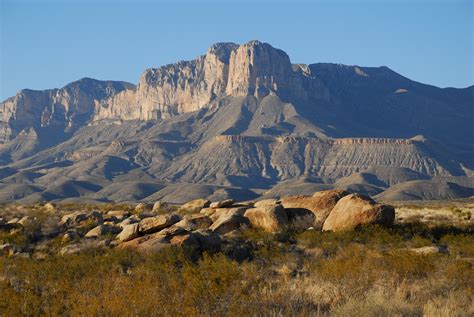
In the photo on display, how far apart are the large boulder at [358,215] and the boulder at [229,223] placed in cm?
372

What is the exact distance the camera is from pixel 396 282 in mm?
18938

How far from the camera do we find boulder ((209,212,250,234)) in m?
30.6

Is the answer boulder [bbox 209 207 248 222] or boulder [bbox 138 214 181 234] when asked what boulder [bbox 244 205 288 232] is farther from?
boulder [bbox 138 214 181 234]

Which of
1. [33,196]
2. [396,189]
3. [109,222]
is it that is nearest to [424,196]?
[396,189]

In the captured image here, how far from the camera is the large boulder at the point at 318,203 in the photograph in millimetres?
31906

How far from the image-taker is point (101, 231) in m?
31.7

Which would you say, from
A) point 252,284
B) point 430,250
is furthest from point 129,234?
point 430,250

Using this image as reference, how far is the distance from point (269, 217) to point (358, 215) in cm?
412

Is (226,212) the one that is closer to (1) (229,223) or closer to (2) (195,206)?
(1) (229,223)

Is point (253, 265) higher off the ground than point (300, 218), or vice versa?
point (300, 218)

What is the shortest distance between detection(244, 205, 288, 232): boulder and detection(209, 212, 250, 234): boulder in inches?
16.1

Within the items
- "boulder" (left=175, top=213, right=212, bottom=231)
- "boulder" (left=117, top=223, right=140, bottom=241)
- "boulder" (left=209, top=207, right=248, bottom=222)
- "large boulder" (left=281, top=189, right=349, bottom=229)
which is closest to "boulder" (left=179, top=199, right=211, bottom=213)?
"boulder" (left=209, top=207, right=248, bottom=222)

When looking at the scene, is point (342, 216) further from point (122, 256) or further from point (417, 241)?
point (122, 256)

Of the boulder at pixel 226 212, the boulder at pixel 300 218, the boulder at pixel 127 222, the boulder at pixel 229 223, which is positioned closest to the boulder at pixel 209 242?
the boulder at pixel 229 223
